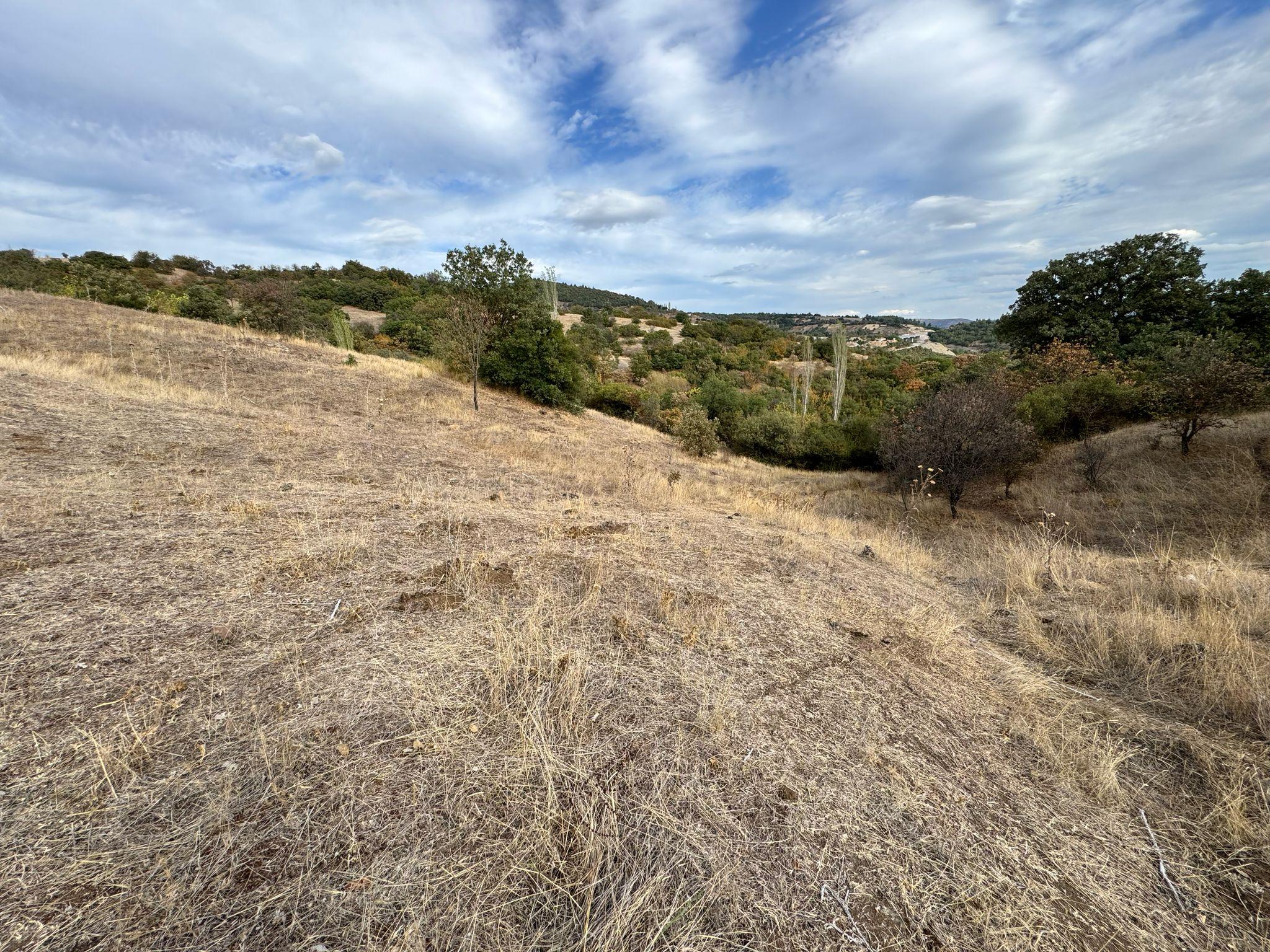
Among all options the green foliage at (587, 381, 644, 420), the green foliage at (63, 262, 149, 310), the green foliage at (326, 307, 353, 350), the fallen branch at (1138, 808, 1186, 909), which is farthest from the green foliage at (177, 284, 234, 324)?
the fallen branch at (1138, 808, 1186, 909)

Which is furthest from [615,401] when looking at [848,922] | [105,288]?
[848,922]

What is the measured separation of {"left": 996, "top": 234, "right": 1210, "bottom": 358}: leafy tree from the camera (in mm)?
19094

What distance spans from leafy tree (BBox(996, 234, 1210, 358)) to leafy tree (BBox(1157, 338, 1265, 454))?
10470 mm

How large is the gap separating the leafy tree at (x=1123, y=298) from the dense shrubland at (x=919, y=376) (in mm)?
53

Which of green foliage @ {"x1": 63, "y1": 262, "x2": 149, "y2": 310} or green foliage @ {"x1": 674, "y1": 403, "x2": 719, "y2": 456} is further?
green foliage @ {"x1": 63, "y1": 262, "x2": 149, "y2": 310}

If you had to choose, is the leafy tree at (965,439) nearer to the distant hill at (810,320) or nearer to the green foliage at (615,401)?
the green foliage at (615,401)

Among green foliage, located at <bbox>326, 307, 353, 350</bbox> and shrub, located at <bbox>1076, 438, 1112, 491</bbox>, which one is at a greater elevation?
green foliage, located at <bbox>326, 307, 353, 350</bbox>

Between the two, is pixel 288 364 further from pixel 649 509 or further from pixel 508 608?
pixel 508 608

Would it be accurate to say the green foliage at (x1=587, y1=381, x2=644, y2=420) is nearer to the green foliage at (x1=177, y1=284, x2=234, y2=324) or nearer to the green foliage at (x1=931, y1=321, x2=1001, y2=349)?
the green foliage at (x1=177, y1=284, x2=234, y2=324)

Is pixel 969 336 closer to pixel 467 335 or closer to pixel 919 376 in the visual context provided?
pixel 919 376

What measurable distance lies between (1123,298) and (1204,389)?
49.7 ft

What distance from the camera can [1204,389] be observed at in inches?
371

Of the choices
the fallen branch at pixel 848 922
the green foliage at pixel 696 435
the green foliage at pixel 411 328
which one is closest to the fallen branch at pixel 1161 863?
the fallen branch at pixel 848 922

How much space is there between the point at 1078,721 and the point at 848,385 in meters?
38.1
